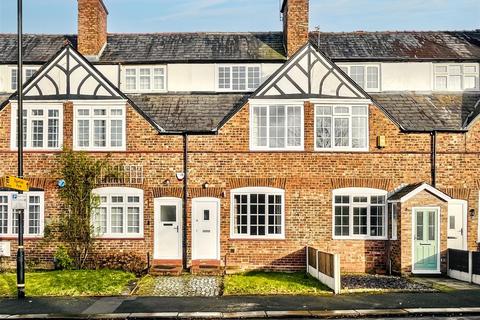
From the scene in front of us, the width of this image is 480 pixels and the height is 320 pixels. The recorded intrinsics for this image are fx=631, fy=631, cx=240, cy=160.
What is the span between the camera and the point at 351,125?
894 inches

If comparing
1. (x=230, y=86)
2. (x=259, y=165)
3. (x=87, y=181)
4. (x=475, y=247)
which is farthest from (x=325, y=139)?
(x=87, y=181)

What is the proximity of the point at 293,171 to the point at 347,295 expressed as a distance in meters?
6.43

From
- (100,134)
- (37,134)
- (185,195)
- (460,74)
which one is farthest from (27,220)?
(460,74)

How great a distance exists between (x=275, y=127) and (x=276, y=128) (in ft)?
0.17

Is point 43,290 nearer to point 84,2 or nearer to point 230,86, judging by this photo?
point 230,86

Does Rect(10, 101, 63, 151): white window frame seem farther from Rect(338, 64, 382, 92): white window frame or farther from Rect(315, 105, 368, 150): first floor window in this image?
Rect(338, 64, 382, 92): white window frame

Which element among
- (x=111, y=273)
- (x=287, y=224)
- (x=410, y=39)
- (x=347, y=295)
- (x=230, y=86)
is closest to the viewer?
(x=347, y=295)

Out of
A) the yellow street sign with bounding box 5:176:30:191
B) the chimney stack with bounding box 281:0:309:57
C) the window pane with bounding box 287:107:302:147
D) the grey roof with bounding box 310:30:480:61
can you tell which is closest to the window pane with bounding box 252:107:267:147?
the window pane with bounding box 287:107:302:147

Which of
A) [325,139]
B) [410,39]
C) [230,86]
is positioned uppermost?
[410,39]

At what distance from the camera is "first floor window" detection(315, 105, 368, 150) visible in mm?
22688

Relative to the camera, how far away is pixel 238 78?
82.2 ft

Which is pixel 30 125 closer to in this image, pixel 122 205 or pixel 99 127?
pixel 99 127

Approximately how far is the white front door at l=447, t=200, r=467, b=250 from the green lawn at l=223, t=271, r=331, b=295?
5620 mm

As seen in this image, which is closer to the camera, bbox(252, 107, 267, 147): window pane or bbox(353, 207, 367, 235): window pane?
bbox(353, 207, 367, 235): window pane
